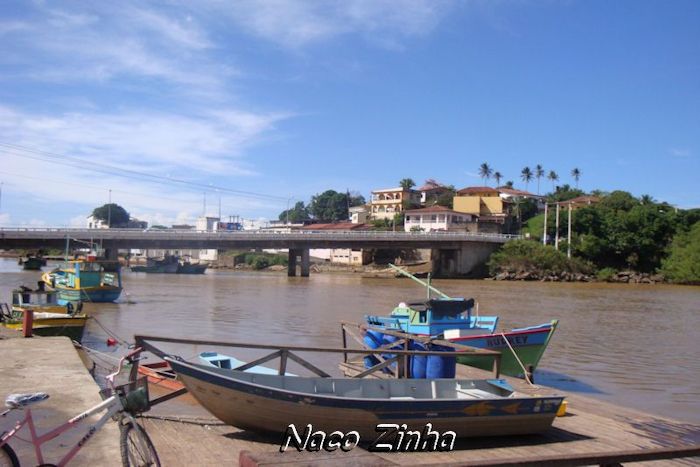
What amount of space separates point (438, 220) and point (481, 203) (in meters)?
13.5

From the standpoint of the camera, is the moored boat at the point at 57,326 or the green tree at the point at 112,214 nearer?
the moored boat at the point at 57,326

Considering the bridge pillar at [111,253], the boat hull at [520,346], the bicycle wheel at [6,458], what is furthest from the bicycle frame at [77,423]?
the bridge pillar at [111,253]

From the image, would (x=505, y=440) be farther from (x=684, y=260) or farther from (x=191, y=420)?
(x=684, y=260)

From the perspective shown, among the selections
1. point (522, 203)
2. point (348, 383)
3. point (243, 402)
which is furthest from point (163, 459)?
point (522, 203)

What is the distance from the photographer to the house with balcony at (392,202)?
112188 mm

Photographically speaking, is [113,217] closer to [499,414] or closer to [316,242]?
[316,242]

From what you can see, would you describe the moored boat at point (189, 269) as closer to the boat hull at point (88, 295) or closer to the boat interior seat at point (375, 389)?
the boat hull at point (88, 295)

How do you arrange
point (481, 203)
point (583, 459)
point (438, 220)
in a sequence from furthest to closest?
1. point (481, 203)
2. point (438, 220)
3. point (583, 459)

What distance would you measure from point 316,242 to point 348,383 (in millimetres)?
63500

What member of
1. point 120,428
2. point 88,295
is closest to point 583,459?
point 120,428

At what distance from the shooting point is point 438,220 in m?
90.2

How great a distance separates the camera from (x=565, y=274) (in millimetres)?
72812

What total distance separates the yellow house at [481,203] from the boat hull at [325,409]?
89461 millimetres

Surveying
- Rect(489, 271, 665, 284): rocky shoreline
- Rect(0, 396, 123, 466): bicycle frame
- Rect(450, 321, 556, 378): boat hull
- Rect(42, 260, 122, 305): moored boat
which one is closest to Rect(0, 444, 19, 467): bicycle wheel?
Rect(0, 396, 123, 466): bicycle frame
